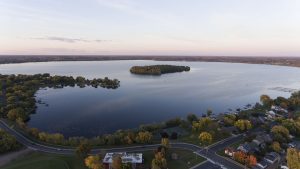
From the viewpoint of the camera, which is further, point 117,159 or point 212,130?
point 212,130

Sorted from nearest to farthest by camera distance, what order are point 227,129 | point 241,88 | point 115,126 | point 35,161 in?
point 35,161 → point 227,129 → point 115,126 → point 241,88

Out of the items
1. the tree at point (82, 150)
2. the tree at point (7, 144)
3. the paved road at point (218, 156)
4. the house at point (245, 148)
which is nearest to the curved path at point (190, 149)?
the paved road at point (218, 156)

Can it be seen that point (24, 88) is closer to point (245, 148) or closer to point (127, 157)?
point (127, 157)

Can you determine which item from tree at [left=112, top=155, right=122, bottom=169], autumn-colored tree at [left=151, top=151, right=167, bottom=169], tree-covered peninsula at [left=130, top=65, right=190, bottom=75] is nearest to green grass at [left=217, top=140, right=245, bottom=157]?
autumn-colored tree at [left=151, top=151, right=167, bottom=169]

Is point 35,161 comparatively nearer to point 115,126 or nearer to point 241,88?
point 115,126

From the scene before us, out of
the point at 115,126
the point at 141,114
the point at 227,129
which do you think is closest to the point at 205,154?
the point at 227,129

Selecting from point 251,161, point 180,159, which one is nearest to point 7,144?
point 180,159

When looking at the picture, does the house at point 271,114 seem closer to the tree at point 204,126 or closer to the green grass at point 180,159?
the tree at point 204,126

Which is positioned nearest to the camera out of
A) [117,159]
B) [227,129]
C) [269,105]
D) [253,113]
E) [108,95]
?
[117,159]
